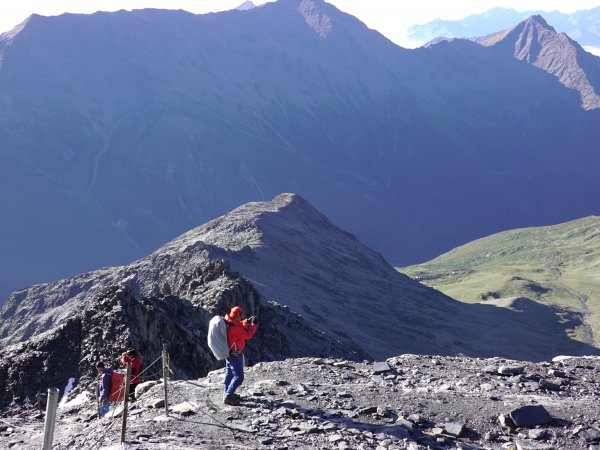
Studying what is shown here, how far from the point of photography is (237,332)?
725 inches

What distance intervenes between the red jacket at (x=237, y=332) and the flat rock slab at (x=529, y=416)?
607cm

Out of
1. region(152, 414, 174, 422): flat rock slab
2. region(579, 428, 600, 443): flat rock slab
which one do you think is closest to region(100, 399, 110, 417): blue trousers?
region(152, 414, 174, 422): flat rock slab

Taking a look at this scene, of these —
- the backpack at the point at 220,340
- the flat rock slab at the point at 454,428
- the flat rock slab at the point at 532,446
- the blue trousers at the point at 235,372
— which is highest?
the backpack at the point at 220,340

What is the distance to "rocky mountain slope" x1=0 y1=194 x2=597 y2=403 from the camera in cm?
3008

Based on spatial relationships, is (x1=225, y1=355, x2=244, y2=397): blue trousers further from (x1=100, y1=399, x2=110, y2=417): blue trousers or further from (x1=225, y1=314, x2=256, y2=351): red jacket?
(x1=100, y1=399, x2=110, y2=417): blue trousers

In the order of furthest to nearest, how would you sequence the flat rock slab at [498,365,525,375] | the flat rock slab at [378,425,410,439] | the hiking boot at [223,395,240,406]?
the flat rock slab at [498,365,525,375]
the hiking boot at [223,395,240,406]
the flat rock slab at [378,425,410,439]

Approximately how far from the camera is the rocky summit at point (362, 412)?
16.5 meters

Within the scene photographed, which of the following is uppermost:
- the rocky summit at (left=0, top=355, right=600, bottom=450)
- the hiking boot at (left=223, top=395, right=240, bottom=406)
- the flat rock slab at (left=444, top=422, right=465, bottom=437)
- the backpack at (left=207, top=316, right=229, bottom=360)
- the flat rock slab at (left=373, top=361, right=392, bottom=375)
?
the backpack at (left=207, top=316, right=229, bottom=360)

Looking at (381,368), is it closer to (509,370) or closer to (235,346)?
(509,370)

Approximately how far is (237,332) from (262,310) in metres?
34.8

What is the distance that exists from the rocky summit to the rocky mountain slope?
7.16 metres

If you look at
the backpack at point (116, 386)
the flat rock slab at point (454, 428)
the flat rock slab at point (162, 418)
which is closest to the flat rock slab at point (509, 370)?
the flat rock slab at point (454, 428)

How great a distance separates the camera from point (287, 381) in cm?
2059

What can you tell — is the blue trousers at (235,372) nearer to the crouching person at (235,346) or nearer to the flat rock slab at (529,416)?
the crouching person at (235,346)
